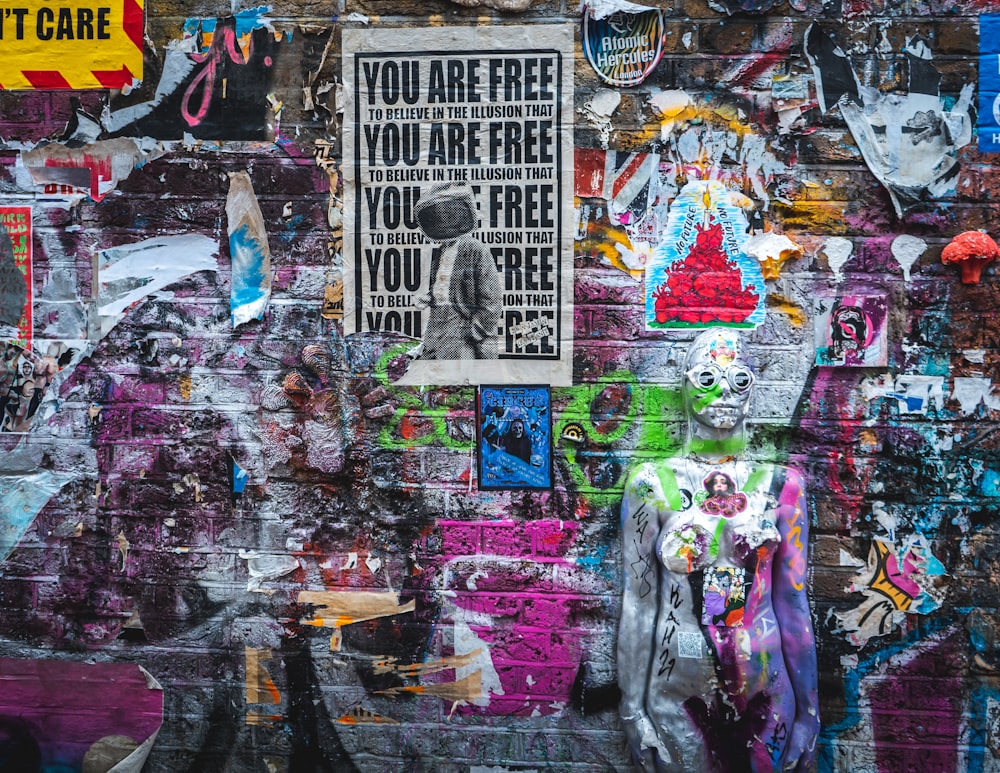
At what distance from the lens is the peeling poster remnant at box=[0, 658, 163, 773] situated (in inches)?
106

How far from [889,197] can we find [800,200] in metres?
0.27

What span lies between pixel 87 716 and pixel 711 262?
2599mm

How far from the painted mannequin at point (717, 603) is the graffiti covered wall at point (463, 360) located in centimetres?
22

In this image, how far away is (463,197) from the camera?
2.59m

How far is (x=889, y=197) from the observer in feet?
8.23

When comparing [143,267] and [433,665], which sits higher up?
[143,267]

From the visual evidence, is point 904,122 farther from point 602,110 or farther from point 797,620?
point 797,620

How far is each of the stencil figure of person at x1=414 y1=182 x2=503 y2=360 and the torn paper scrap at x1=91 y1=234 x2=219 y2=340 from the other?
29.8 inches

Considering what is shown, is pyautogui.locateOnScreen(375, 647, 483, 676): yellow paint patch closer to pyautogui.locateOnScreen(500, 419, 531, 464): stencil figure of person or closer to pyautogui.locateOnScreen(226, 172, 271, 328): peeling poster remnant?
pyautogui.locateOnScreen(500, 419, 531, 464): stencil figure of person

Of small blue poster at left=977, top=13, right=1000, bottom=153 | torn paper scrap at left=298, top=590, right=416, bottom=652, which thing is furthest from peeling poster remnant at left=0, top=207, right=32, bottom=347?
small blue poster at left=977, top=13, right=1000, bottom=153

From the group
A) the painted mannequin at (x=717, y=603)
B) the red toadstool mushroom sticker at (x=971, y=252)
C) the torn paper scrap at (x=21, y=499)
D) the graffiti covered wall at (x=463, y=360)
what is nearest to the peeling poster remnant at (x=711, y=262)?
the graffiti covered wall at (x=463, y=360)

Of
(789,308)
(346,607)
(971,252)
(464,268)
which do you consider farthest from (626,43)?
(346,607)

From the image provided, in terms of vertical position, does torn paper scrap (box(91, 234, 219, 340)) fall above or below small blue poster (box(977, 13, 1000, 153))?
below

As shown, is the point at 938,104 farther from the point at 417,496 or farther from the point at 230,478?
the point at 230,478
